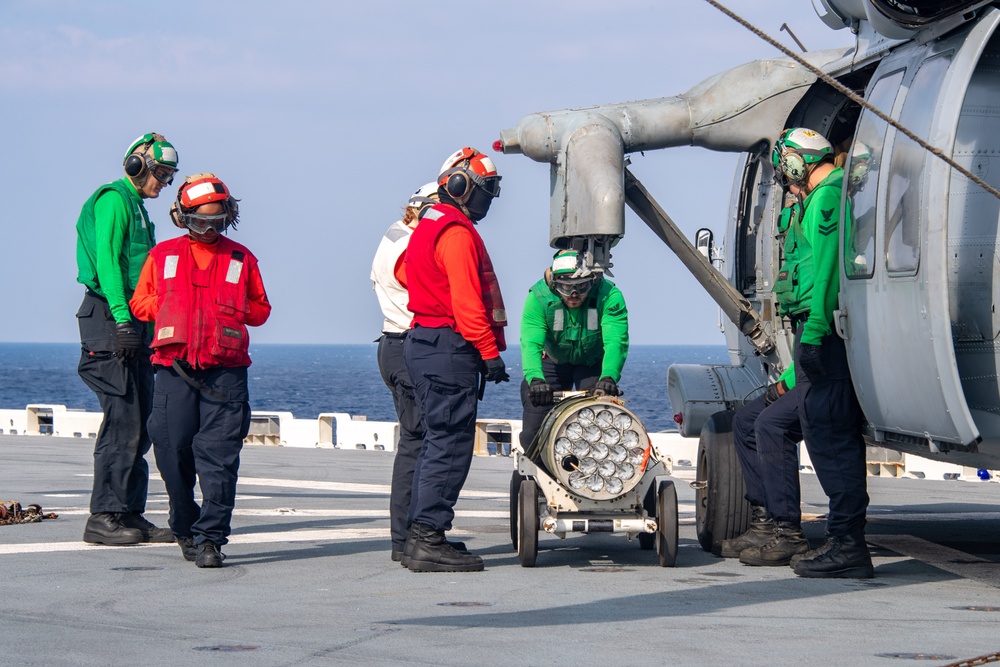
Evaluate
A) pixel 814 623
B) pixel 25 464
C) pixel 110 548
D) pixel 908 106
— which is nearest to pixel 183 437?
pixel 110 548

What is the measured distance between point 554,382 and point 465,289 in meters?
1.78

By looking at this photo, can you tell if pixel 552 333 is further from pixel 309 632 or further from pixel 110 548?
pixel 309 632

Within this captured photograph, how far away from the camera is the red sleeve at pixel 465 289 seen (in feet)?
23.3

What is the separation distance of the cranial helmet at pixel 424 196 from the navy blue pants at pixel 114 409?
1.74 meters

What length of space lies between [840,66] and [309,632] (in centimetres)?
469

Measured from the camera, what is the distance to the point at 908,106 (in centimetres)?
662

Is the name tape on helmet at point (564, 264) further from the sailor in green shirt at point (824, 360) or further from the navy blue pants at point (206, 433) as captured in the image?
the navy blue pants at point (206, 433)

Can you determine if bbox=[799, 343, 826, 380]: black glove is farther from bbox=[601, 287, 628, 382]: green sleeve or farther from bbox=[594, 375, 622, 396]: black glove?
bbox=[601, 287, 628, 382]: green sleeve

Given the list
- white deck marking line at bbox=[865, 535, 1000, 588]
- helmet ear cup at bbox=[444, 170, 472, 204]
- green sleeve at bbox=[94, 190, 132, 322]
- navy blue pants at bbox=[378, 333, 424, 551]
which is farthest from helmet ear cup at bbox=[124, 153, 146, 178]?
white deck marking line at bbox=[865, 535, 1000, 588]

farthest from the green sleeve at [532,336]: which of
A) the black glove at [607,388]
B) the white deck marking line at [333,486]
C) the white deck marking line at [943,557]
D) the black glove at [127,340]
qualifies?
the white deck marking line at [333,486]

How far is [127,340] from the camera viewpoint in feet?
25.7

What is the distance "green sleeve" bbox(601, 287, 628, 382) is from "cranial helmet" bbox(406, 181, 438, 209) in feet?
4.09

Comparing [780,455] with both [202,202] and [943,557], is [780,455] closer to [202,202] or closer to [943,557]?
[943,557]

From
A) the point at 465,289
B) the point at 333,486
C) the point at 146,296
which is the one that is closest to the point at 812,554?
the point at 465,289
